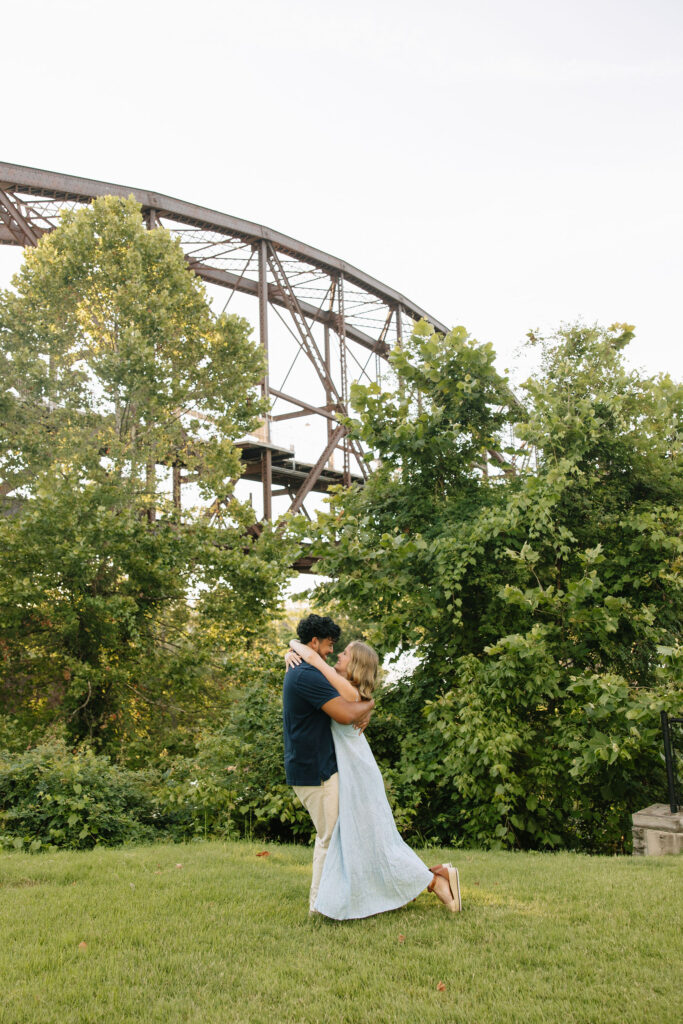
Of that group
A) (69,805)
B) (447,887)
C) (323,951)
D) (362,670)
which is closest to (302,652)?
(362,670)

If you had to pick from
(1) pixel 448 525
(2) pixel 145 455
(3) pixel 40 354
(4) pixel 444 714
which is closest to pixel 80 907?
(4) pixel 444 714

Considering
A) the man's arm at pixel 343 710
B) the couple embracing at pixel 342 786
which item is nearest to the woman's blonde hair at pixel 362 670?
the couple embracing at pixel 342 786

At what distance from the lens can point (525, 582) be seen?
8.82m

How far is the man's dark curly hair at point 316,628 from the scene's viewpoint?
4.55 metres

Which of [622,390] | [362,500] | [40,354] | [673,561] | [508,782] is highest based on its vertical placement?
[40,354]

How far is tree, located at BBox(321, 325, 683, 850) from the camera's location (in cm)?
770

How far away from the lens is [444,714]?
7914 millimetres

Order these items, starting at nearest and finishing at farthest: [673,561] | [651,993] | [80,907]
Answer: [651,993], [80,907], [673,561]

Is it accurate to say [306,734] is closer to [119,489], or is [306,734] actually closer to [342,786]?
[342,786]

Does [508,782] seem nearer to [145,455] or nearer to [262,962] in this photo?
[262,962]

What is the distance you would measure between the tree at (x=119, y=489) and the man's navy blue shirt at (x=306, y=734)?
9401 mm

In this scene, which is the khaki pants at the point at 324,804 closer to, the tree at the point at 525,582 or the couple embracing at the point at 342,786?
the couple embracing at the point at 342,786

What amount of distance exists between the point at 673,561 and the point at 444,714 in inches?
115

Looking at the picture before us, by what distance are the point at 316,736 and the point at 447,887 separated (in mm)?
1202
